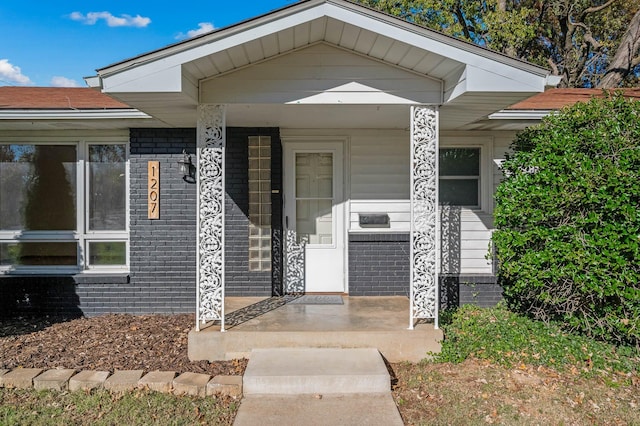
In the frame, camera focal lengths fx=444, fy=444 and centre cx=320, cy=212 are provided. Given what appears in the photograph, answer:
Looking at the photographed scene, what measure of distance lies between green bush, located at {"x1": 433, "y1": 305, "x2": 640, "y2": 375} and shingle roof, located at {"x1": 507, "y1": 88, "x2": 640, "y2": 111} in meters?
2.79

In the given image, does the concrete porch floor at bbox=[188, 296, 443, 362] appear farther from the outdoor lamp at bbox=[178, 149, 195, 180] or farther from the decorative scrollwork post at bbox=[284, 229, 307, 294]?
the outdoor lamp at bbox=[178, 149, 195, 180]

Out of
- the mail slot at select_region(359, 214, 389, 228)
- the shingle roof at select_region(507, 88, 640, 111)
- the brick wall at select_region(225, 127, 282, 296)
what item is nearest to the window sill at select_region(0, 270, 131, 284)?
the brick wall at select_region(225, 127, 282, 296)

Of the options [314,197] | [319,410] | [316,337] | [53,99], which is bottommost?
[319,410]

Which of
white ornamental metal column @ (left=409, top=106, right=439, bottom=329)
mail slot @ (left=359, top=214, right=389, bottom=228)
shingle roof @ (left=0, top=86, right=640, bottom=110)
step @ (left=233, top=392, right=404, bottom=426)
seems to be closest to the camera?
step @ (left=233, top=392, right=404, bottom=426)

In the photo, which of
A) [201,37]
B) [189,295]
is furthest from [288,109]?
[189,295]

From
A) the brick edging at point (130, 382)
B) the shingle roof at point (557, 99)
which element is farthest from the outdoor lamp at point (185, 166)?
the shingle roof at point (557, 99)

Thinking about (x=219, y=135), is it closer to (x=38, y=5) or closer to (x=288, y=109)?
(x=288, y=109)

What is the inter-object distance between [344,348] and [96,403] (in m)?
2.33

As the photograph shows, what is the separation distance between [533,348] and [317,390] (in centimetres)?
239

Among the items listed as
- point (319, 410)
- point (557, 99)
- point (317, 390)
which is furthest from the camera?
point (557, 99)

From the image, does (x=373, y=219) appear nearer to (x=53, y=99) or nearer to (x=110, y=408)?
(x=110, y=408)

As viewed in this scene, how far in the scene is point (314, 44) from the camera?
4605mm

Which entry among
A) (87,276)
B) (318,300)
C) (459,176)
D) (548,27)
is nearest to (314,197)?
(318,300)

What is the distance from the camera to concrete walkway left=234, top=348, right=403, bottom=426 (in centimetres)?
358
